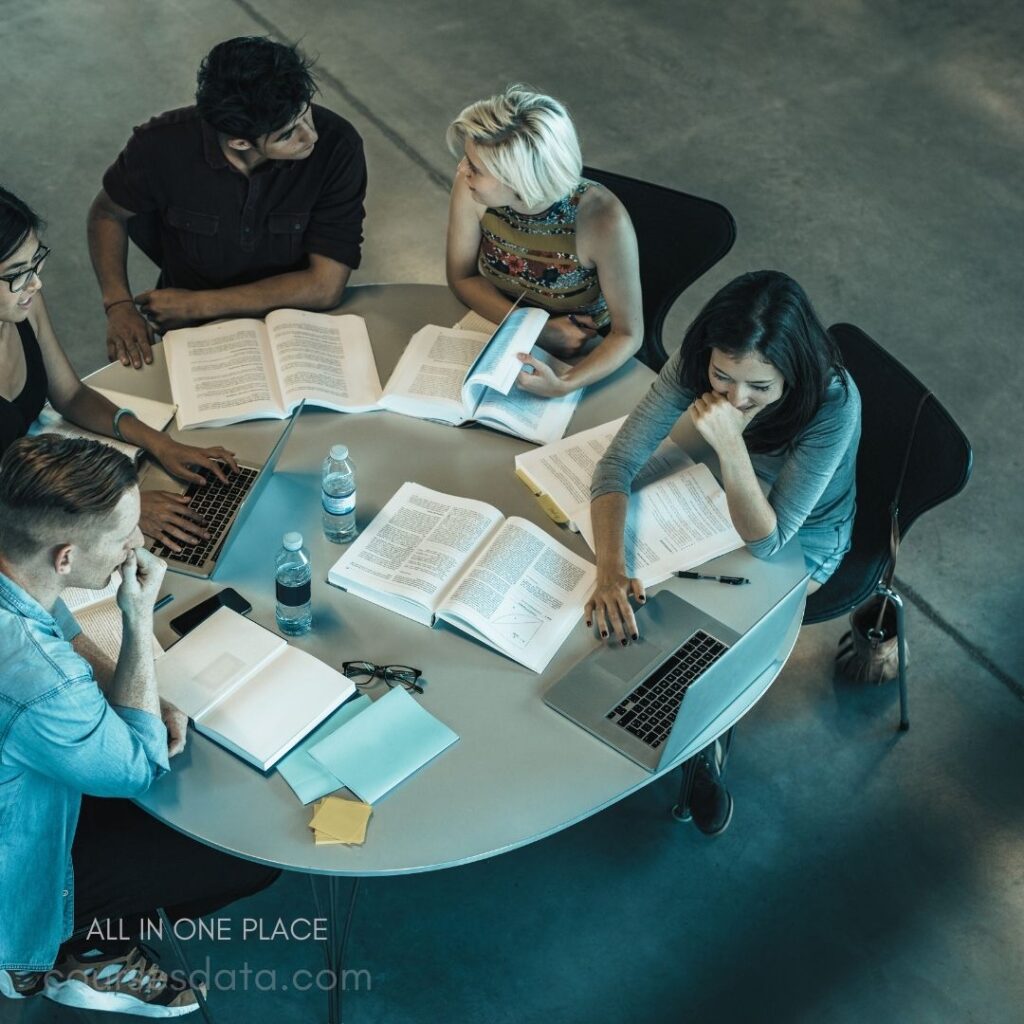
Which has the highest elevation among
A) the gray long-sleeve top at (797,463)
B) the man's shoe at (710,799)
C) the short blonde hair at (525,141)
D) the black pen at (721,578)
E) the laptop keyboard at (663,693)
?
the short blonde hair at (525,141)

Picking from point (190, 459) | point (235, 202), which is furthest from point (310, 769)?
point (235, 202)

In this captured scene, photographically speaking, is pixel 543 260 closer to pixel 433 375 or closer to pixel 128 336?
pixel 433 375

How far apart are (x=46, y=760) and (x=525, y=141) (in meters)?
1.67

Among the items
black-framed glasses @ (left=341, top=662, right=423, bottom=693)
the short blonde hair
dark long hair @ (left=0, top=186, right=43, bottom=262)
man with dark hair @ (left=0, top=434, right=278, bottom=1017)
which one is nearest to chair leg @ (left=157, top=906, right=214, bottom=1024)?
man with dark hair @ (left=0, top=434, right=278, bottom=1017)

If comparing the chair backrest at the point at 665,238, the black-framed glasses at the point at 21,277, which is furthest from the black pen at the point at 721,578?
the black-framed glasses at the point at 21,277

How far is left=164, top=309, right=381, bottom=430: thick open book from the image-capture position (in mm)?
2752

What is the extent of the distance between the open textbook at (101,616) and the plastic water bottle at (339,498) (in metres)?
0.43

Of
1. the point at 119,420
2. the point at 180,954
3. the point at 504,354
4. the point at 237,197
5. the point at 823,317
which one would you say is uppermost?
the point at 504,354

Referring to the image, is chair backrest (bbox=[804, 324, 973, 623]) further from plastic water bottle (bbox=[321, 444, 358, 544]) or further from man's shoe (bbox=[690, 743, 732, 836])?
plastic water bottle (bbox=[321, 444, 358, 544])

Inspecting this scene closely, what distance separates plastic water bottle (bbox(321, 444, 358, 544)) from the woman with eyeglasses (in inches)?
9.9

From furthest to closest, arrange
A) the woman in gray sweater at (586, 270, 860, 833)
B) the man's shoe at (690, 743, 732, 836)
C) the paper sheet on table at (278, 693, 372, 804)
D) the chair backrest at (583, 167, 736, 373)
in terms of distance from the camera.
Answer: the chair backrest at (583, 167, 736, 373) → the man's shoe at (690, 743, 732, 836) → the woman in gray sweater at (586, 270, 860, 833) → the paper sheet on table at (278, 693, 372, 804)

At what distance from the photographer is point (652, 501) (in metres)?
2.65

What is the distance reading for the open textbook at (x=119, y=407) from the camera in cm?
272

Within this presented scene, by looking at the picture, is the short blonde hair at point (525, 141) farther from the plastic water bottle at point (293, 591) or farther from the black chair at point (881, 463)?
the plastic water bottle at point (293, 591)
